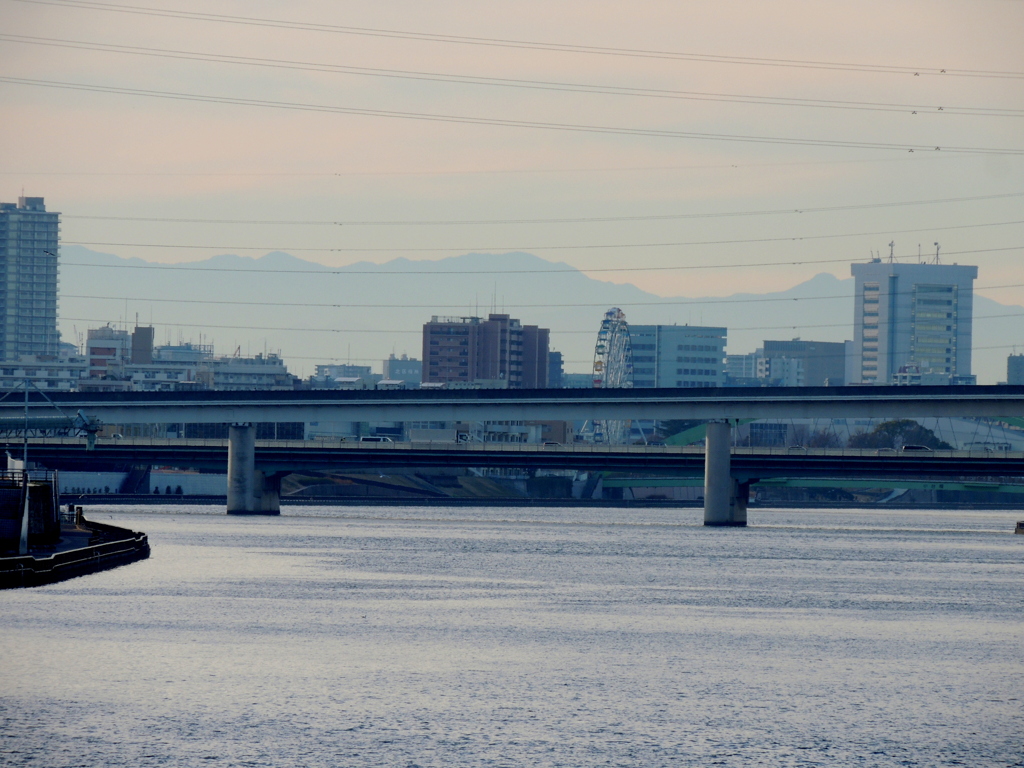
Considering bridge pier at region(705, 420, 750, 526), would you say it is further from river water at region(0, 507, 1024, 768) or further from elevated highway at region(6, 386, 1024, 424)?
river water at region(0, 507, 1024, 768)

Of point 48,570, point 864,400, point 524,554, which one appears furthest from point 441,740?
point 864,400

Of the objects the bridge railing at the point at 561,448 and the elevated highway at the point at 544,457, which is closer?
the elevated highway at the point at 544,457

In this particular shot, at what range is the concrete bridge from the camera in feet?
451

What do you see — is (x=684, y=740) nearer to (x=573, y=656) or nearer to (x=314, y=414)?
(x=573, y=656)

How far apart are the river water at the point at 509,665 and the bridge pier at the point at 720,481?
49.3m

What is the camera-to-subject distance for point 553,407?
14962 cm

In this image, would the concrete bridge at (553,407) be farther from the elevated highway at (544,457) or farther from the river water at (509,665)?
the river water at (509,665)

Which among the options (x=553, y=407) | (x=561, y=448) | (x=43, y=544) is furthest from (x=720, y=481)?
(x=43, y=544)

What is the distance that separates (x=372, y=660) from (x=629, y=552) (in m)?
62.7

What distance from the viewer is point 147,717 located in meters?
41.6

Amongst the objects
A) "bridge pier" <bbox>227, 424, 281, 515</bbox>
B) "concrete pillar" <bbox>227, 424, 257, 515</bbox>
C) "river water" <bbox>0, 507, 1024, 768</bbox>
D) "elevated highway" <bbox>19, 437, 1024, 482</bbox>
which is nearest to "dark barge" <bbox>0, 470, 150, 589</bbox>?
"river water" <bbox>0, 507, 1024, 768</bbox>

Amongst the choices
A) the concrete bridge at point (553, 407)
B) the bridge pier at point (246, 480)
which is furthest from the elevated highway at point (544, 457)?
the concrete bridge at point (553, 407)

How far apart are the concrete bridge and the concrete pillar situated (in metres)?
0.10

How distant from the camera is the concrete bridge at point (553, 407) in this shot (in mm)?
137375
